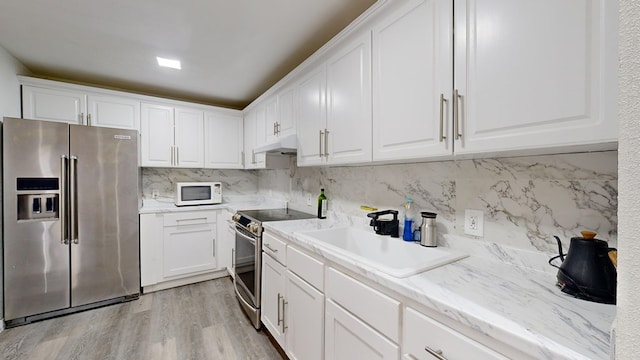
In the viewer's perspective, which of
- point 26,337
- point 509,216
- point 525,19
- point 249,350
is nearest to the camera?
point 525,19

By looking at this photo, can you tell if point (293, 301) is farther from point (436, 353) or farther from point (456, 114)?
point (456, 114)

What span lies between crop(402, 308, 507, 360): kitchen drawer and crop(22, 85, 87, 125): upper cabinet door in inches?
140

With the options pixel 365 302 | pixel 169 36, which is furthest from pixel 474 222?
pixel 169 36

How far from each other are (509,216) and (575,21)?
0.75 meters

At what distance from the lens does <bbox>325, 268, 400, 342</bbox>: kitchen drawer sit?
95 cm

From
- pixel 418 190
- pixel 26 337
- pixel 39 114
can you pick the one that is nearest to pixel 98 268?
pixel 26 337

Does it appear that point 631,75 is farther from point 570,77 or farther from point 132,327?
point 132,327

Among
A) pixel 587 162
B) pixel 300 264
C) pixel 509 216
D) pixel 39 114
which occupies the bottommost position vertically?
pixel 300 264

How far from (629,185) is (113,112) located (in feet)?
12.4

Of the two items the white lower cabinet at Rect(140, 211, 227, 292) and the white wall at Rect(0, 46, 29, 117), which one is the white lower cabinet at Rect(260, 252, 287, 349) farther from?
the white wall at Rect(0, 46, 29, 117)

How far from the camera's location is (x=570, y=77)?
755mm

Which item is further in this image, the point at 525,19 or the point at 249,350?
the point at 249,350

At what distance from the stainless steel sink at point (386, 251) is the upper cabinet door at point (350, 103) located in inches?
20.7

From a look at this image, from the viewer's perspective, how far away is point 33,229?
222 centimetres
